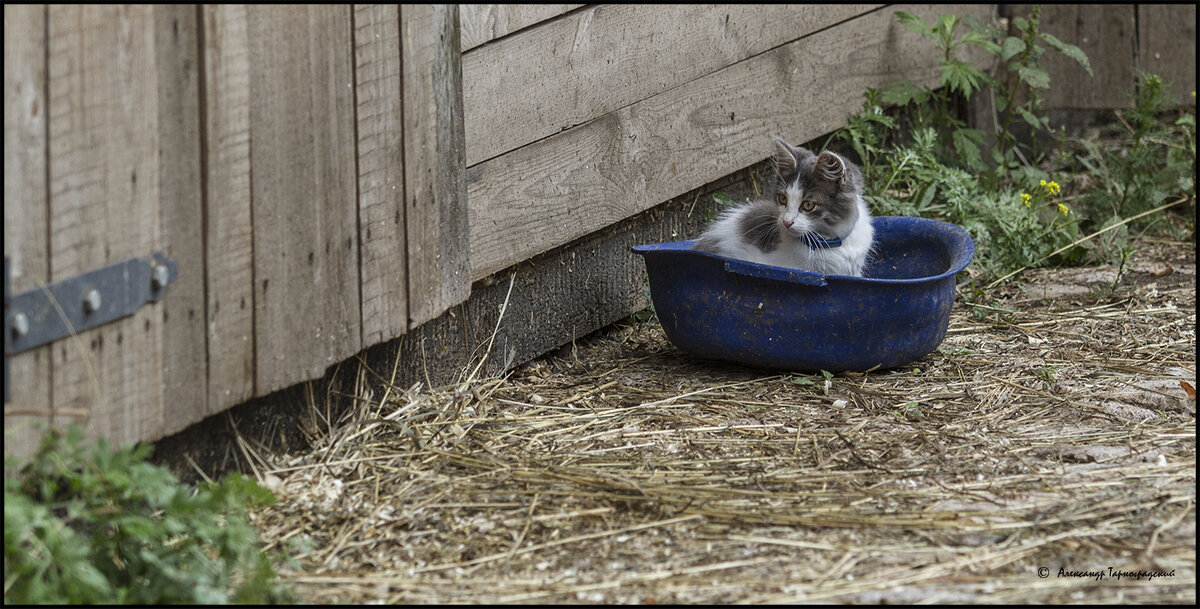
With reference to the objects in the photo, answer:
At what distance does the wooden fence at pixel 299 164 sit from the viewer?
2.17 m

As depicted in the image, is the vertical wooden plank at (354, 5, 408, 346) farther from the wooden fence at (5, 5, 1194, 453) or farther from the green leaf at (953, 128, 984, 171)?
the green leaf at (953, 128, 984, 171)

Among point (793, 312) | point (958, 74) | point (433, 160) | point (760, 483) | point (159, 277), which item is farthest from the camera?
point (958, 74)

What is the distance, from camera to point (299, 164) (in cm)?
267

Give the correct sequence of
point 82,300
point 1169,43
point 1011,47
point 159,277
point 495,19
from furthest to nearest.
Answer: point 1169,43 → point 1011,47 → point 495,19 → point 159,277 → point 82,300

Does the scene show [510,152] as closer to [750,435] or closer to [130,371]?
[750,435]

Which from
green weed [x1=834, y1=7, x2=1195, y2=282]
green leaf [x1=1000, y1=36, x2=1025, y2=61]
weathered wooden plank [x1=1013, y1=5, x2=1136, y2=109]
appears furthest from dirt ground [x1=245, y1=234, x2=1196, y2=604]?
weathered wooden plank [x1=1013, y1=5, x2=1136, y2=109]

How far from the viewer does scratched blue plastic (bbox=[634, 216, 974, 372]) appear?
349 centimetres

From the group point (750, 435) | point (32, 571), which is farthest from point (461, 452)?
point (32, 571)

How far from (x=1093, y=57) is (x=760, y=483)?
467 centimetres

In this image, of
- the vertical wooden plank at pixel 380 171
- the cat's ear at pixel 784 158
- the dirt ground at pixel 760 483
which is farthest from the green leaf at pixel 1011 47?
the vertical wooden plank at pixel 380 171

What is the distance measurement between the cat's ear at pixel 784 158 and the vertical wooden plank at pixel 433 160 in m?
1.10

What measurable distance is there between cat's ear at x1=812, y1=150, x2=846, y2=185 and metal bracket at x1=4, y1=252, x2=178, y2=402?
205 centimetres

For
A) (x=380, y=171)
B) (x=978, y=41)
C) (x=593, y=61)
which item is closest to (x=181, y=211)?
(x=380, y=171)

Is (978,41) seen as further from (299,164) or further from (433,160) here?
(299,164)
